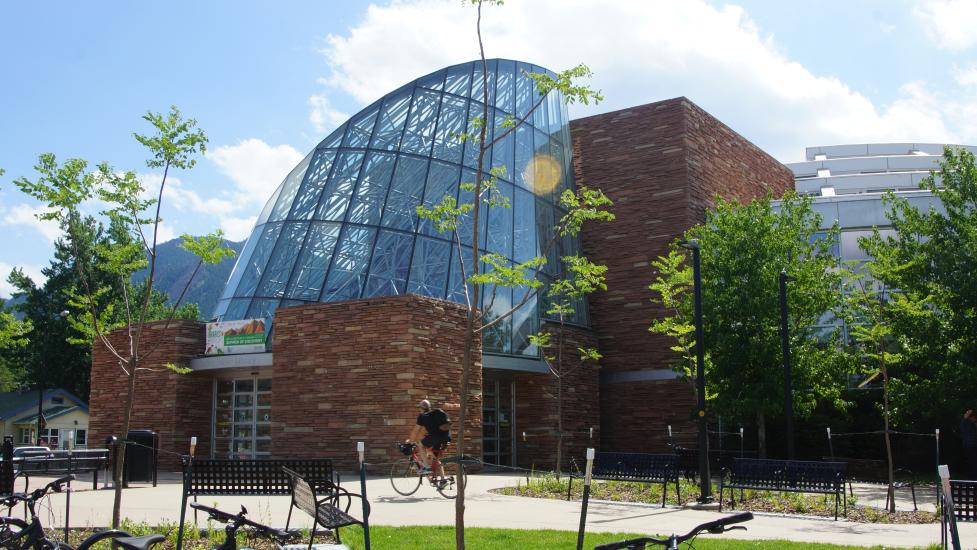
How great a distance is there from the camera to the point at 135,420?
75.5 feet

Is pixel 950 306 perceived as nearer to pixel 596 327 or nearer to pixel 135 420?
pixel 596 327

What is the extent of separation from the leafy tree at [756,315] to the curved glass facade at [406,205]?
499 cm

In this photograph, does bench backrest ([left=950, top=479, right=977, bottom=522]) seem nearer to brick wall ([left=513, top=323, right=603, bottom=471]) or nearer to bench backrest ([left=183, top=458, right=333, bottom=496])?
bench backrest ([left=183, top=458, right=333, bottom=496])

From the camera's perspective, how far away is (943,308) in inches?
790

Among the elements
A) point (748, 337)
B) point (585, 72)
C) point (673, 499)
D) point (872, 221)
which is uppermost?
point (872, 221)

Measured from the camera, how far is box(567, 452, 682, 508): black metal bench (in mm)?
13742

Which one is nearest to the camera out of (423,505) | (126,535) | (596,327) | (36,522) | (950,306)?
(126,535)

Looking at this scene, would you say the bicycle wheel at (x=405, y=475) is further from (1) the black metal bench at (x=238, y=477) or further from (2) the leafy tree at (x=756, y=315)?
(2) the leafy tree at (x=756, y=315)

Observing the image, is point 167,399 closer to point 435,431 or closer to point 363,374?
point 363,374

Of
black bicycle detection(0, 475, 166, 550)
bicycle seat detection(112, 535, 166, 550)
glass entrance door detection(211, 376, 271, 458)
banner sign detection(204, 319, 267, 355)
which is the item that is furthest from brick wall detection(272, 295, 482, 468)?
bicycle seat detection(112, 535, 166, 550)

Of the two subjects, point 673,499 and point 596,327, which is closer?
point 673,499

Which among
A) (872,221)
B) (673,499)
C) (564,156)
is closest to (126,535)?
(673,499)

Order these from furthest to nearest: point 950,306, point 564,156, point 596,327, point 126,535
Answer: point 564,156 < point 596,327 < point 950,306 < point 126,535

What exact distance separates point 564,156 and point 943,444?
48.1 ft
